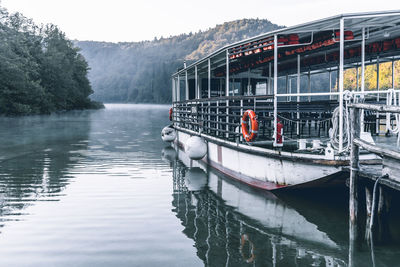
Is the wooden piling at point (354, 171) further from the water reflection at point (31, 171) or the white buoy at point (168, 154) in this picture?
the white buoy at point (168, 154)

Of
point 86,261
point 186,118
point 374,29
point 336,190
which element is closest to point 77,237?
point 86,261

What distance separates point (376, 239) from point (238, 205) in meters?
2.62

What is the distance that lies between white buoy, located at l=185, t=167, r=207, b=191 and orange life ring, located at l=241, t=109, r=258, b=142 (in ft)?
5.62

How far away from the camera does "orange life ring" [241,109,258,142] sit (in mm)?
8008

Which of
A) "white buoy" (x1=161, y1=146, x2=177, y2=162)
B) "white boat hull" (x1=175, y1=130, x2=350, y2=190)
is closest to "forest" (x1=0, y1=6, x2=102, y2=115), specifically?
"white buoy" (x1=161, y1=146, x2=177, y2=162)

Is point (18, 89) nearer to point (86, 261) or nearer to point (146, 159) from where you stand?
point (146, 159)

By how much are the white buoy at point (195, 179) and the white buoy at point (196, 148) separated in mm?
424

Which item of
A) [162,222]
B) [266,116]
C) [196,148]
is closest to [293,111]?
[266,116]

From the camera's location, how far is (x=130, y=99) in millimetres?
181125

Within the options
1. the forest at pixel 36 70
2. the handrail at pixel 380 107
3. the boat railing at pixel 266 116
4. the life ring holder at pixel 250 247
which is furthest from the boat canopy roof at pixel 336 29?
the forest at pixel 36 70

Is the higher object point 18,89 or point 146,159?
point 18,89

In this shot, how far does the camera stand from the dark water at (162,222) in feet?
16.4

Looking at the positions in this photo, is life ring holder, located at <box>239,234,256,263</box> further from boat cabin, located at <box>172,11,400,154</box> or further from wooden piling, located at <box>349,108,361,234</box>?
boat cabin, located at <box>172,11,400,154</box>

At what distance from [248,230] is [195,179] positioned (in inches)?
168
